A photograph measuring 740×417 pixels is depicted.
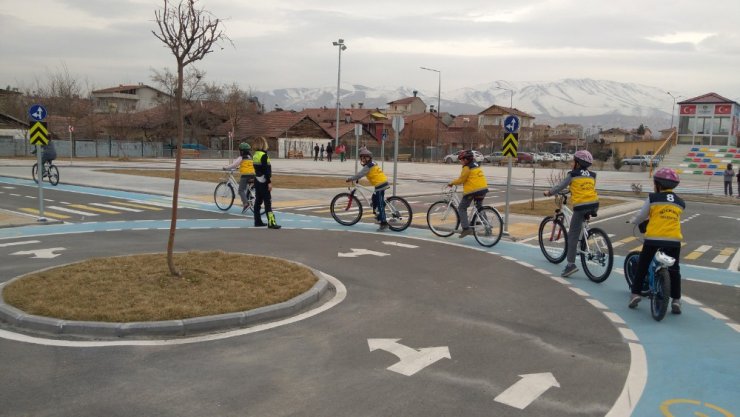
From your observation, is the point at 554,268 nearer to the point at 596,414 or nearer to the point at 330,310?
the point at 330,310

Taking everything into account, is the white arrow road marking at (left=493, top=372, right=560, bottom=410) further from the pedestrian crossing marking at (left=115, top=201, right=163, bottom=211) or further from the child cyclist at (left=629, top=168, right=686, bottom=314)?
the pedestrian crossing marking at (left=115, top=201, right=163, bottom=211)

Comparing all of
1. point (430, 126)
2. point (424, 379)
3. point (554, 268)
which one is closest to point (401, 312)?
point (424, 379)

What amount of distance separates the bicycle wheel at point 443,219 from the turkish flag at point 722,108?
47109 mm

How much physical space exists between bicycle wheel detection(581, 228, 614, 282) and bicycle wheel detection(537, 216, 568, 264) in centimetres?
89

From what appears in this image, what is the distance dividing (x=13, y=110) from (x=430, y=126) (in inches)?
2137

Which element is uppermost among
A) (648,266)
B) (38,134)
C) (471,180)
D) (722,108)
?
(722,108)

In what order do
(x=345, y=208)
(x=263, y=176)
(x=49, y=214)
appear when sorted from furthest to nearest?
(x=49, y=214), (x=345, y=208), (x=263, y=176)

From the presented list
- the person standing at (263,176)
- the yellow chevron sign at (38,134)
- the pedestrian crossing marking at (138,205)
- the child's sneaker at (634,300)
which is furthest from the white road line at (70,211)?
the child's sneaker at (634,300)

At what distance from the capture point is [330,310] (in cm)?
670

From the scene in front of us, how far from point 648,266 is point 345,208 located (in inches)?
304

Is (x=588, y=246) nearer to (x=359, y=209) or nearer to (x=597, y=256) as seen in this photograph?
(x=597, y=256)

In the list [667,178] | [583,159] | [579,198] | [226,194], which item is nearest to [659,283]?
[667,178]

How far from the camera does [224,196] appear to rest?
15844 mm

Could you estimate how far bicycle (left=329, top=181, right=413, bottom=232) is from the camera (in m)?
12.9
